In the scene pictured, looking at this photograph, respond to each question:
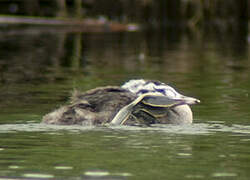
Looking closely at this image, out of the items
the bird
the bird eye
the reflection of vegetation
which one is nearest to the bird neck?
the bird

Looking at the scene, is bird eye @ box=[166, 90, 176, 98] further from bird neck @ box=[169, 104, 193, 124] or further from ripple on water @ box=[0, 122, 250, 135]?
ripple on water @ box=[0, 122, 250, 135]

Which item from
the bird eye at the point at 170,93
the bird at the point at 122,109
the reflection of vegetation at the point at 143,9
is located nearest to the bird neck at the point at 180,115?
the bird at the point at 122,109

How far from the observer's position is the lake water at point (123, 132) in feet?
27.8

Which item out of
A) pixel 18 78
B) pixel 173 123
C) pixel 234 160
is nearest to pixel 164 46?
pixel 18 78

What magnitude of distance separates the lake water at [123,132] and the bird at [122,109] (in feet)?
0.47

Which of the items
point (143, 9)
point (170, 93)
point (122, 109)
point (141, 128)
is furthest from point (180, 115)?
point (143, 9)

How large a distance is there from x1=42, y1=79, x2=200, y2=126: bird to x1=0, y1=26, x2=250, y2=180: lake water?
144 millimetres

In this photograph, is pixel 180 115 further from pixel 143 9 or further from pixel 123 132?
pixel 143 9

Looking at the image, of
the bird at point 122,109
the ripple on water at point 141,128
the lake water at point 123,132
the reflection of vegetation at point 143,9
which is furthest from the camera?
the reflection of vegetation at point 143,9

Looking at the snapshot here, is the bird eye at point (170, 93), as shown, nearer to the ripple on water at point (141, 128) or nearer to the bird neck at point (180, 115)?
the bird neck at point (180, 115)

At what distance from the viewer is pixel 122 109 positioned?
36.2 feet

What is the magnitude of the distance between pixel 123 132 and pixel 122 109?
0.44 m

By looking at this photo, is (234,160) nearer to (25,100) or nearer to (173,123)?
(173,123)

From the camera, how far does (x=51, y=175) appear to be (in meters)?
8.11
